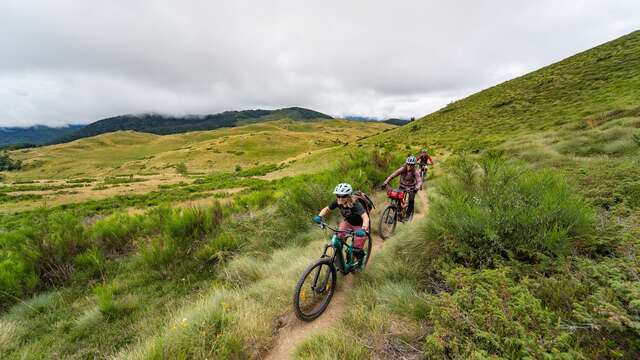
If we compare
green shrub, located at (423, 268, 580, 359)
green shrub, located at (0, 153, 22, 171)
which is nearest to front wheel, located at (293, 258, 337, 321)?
green shrub, located at (423, 268, 580, 359)

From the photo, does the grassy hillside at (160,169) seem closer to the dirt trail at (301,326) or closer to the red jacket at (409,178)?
the red jacket at (409,178)

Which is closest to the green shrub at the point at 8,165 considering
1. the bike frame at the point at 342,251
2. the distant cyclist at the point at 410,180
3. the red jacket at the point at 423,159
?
the red jacket at the point at 423,159

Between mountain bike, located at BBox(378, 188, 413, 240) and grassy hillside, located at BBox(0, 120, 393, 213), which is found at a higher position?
mountain bike, located at BBox(378, 188, 413, 240)

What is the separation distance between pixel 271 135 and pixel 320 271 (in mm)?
85069

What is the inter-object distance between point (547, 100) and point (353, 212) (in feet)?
123

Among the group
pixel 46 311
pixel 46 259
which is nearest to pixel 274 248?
pixel 46 311

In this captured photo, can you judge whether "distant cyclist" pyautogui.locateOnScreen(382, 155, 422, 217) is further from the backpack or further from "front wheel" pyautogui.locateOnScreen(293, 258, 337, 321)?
"front wheel" pyautogui.locateOnScreen(293, 258, 337, 321)

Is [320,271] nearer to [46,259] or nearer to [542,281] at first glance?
[542,281]

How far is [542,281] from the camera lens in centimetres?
299

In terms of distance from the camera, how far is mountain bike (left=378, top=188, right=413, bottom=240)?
23.6ft

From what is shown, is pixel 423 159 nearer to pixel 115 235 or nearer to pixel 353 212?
pixel 353 212

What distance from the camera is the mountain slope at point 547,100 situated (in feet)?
76.0

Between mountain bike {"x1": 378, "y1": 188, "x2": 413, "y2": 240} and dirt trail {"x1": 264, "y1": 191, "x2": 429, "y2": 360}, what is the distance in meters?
2.69

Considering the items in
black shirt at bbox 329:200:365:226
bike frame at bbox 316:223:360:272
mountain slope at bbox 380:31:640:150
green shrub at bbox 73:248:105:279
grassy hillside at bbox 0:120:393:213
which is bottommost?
grassy hillside at bbox 0:120:393:213
